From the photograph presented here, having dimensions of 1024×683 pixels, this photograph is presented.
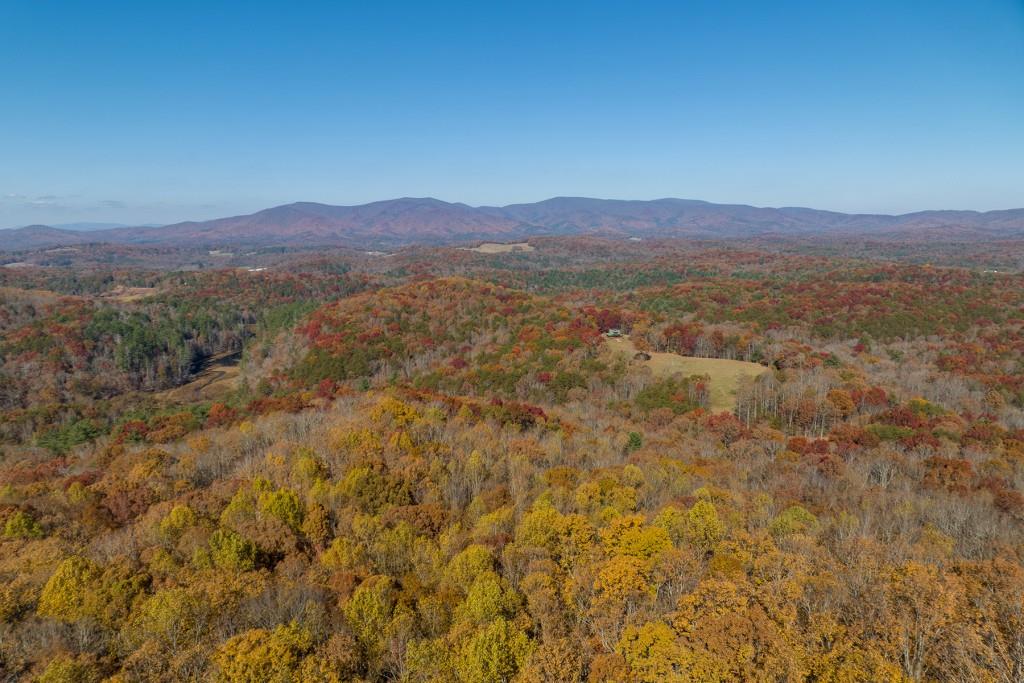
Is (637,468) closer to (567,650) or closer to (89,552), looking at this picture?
(567,650)

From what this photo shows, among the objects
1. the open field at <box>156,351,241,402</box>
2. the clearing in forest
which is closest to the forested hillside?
the clearing in forest

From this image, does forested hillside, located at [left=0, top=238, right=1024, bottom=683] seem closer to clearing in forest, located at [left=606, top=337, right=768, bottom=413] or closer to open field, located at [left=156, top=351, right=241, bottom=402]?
clearing in forest, located at [left=606, top=337, right=768, bottom=413]

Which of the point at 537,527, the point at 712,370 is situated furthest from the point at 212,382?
the point at 537,527

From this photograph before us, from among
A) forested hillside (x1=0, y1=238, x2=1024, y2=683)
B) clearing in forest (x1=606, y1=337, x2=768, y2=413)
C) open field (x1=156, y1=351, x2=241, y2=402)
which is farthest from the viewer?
open field (x1=156, y1=351, x2=241, y2=402)

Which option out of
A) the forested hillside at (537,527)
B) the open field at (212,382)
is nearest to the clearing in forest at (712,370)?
the forested hillside at (537,527)

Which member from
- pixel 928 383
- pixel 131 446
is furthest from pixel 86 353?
pixel 928 383

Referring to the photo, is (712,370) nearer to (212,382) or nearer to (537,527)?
(537,527)
